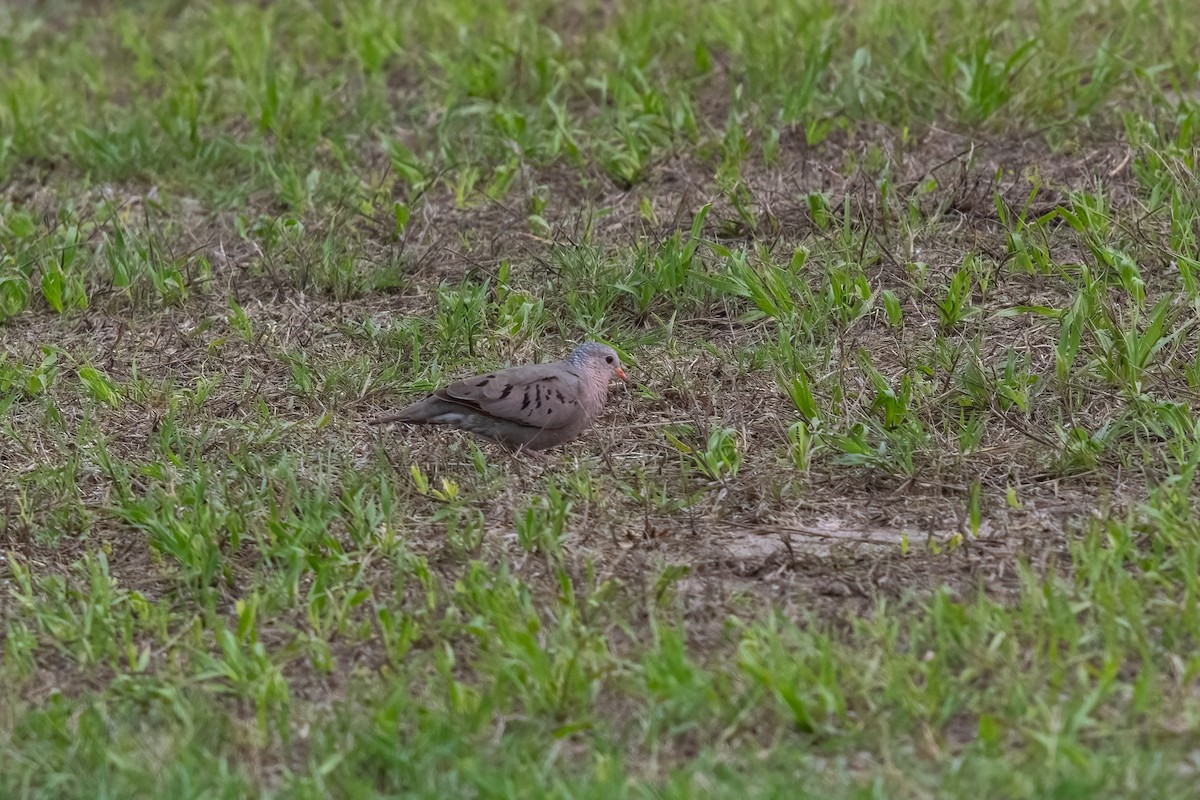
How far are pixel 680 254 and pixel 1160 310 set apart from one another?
1.81m

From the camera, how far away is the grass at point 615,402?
3787mm

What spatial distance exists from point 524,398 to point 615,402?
0.55m

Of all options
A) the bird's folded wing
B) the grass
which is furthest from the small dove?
the grass

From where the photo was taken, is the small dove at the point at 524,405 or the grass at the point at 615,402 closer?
the grass at the point at 615,402

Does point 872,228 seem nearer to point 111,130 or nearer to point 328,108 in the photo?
point 328,108

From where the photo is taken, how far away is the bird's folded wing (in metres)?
5.24

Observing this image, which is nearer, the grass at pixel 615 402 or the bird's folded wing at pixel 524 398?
the grass at pixel 615 402

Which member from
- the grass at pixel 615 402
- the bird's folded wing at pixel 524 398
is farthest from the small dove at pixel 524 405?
the grass at pixel 615 402

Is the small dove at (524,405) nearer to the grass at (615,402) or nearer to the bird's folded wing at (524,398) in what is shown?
the bird's folded wing at (524,398)

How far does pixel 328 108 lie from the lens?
7949mm

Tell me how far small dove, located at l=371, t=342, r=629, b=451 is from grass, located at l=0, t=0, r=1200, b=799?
0.12m

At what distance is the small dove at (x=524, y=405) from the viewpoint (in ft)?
17.2

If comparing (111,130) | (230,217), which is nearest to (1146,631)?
(230,217)

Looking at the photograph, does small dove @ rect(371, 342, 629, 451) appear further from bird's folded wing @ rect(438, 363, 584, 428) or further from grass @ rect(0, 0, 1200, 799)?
grass @ rect(0, 0, 1200, 799)
